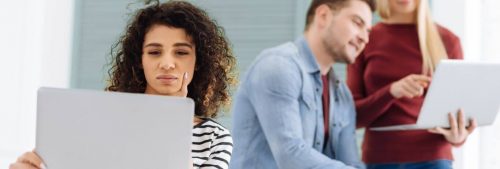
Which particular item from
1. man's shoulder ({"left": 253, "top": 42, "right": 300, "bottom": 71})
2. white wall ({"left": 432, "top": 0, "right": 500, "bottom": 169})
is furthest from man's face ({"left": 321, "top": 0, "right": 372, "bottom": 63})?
white wall ({"left": 432, "top": 0, "right": 500, "bottom": 169})

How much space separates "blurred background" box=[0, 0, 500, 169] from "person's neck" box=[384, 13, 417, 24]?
365 mm

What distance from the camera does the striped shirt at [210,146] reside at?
3.87ft

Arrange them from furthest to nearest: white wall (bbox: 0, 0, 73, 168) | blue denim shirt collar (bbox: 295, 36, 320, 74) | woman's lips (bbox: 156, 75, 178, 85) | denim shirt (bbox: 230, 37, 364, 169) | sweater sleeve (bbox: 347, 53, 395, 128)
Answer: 1. white wall (bbox: 0, 0, 73, 168)
2. sweater sleeve (bbox: 347, 53, 395, 128)
3. blue denim shirt collar (bbox: 295, 36, 320, 74)
4. denim shirt (bbox: 230, 37, 364, 169)
5. woman's lips (bbox: 156, 75, 178, 85)

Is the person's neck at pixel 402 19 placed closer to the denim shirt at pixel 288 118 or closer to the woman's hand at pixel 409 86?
the woman's hand at pixel 409 86

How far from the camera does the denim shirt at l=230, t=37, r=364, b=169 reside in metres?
2.03

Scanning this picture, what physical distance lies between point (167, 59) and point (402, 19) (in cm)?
146

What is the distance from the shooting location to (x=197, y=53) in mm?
1206

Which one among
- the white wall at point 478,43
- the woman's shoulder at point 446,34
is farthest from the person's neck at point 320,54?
the white wall at point 478,43

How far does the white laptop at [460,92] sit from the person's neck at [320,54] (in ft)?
0.99

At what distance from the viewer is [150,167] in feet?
3.15

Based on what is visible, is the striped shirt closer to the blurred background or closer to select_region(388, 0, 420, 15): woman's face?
select_region(388, 0, 420, 15): woman's face

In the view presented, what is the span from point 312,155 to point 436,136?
1.80 feet

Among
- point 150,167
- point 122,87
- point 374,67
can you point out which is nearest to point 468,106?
point 374,67

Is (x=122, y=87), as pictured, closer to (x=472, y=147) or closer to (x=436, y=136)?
(x=436, y=136)
